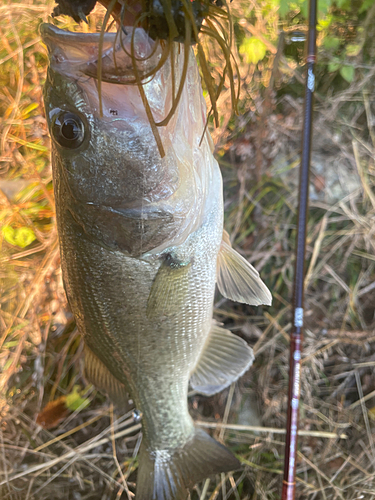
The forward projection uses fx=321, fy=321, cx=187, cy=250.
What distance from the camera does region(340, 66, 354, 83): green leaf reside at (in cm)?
177

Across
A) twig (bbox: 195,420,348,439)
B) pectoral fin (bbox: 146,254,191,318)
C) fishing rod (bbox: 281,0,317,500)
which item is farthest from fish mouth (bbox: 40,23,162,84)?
twig (bbox: 195,420,348,439)

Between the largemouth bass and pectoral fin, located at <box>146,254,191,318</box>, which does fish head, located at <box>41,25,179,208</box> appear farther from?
pectoral fin, located at <box>146,254,191,318</box>

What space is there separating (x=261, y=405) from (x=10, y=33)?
2582 mm

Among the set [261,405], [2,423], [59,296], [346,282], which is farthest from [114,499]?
[346,282]

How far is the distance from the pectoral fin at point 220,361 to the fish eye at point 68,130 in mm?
938

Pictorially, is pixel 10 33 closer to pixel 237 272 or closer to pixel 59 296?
pixel 59 296

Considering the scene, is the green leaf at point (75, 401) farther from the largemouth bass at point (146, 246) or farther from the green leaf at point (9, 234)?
the green leaf at point (9, 234)

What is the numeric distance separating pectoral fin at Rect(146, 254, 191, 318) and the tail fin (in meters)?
0.68

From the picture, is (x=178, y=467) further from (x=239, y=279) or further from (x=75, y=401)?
(x=75, y=401)

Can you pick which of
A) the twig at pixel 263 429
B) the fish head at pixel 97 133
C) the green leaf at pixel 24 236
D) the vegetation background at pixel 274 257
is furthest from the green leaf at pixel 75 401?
the fish head at pixel 97 133

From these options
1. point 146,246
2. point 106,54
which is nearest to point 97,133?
point 106,54

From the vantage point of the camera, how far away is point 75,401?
81.9 inches

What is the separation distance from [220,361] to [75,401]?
122 cm

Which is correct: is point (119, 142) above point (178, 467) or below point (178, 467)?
above
